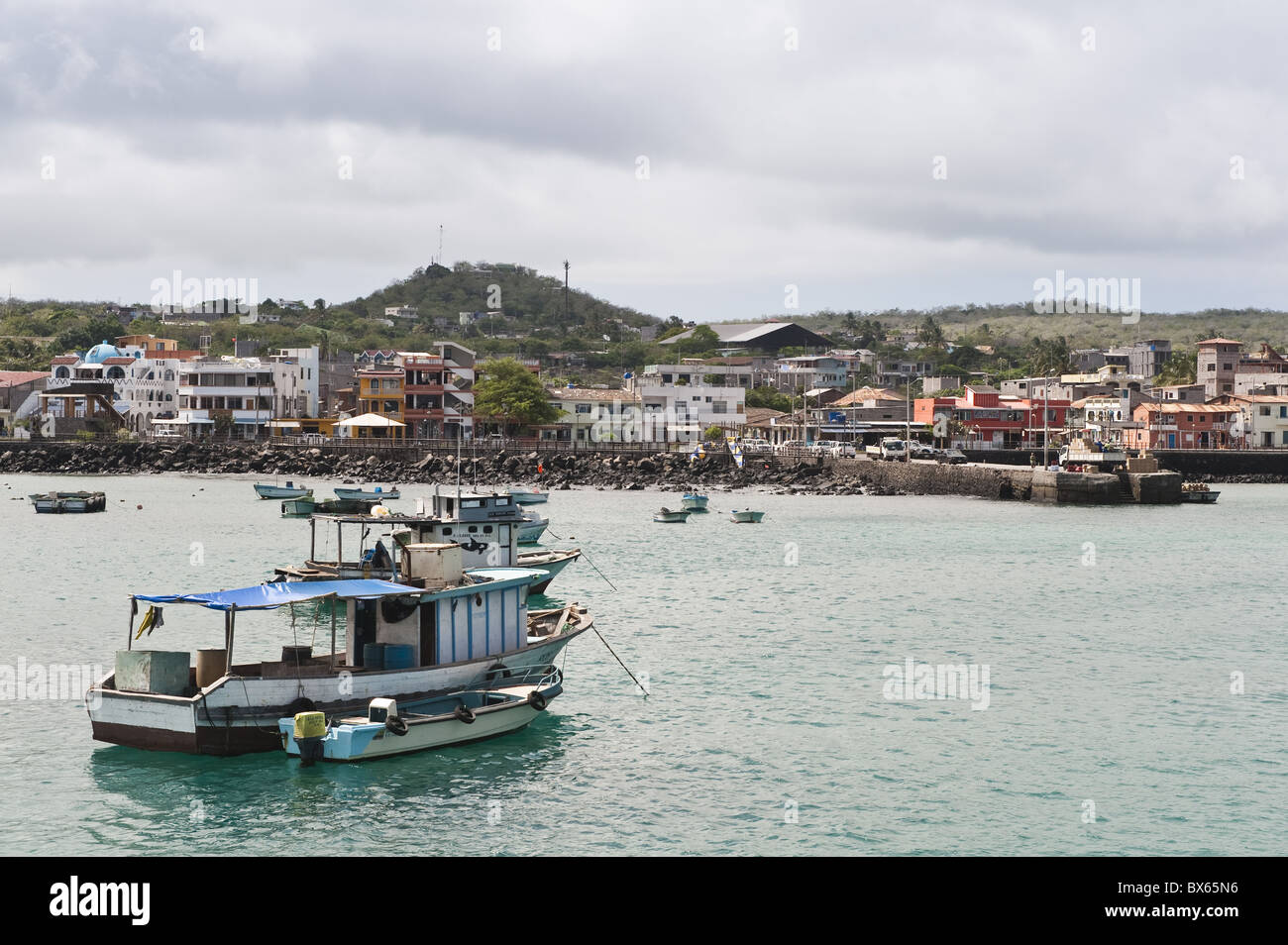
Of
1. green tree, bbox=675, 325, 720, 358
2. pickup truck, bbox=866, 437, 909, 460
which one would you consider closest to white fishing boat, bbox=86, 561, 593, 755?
pickup truck, bbox=866, 437, 909, 460

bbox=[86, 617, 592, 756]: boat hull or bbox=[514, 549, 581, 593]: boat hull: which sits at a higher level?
bbox=[514, 549, 581, 593]: boat hull

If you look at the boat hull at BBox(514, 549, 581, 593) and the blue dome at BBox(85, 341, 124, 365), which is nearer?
the boat hull at BBox(514, 549, 581, 593)

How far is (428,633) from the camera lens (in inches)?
936

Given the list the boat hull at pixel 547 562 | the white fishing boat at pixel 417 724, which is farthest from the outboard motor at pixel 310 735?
the boat hull at pixel 547 562

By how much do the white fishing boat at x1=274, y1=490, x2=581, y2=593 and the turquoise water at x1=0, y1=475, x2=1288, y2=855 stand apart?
6.65 feet

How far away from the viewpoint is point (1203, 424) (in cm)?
11712

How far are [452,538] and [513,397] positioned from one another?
80477 mm

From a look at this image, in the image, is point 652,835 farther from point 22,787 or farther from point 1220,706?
point 1220,706

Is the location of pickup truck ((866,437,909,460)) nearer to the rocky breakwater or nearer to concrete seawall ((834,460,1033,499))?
concrete seawall ((834,460,1033,499))

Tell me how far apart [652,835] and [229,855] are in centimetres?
603

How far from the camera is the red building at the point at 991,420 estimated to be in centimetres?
11638

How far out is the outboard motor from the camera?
2066 centimetres

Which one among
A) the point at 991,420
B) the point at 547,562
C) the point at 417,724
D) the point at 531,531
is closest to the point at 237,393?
the point at 991,420

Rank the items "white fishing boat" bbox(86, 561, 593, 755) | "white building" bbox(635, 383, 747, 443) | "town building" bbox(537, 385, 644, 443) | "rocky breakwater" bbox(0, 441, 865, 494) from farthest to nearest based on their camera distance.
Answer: "town building" bbox(537, 385, 644, 443), "white building" bbox(635, 383, 747, 443), "rocky breakwater" bbox(0, 441, 865, 494), "white fishing boat" bbox(86, 561, 593, 755)
